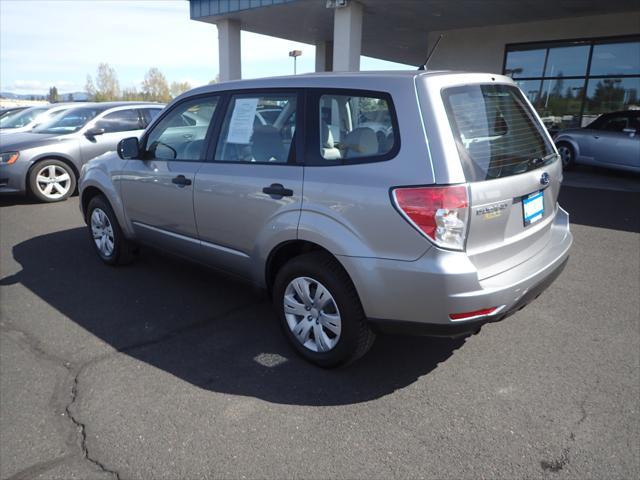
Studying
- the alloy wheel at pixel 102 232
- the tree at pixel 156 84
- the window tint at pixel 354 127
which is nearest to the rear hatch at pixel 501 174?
the window tint at pixel 354 127

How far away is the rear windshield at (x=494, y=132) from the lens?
2629 millimetres

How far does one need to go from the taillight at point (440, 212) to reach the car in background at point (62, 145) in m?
7.59

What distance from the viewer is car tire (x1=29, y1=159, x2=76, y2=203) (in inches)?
317

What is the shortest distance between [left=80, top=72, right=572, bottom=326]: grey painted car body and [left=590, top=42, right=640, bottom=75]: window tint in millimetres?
11257

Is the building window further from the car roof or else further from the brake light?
the brake light

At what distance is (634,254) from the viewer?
540cm

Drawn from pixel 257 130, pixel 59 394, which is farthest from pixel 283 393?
pixel 257 130

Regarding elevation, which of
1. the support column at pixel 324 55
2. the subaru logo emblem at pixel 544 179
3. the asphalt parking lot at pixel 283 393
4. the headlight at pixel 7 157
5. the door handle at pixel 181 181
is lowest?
the asphalt parking lot at pixel 283 393

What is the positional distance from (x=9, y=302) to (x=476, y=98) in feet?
13.4

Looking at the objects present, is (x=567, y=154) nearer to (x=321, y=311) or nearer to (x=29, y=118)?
(x=321, y=311)

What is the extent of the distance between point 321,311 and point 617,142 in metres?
9.83

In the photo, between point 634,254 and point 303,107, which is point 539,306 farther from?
point 303,107

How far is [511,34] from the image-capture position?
13.7 m

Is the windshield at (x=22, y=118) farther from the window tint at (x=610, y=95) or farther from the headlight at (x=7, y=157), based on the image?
the window tint at (x=610, y=95)
